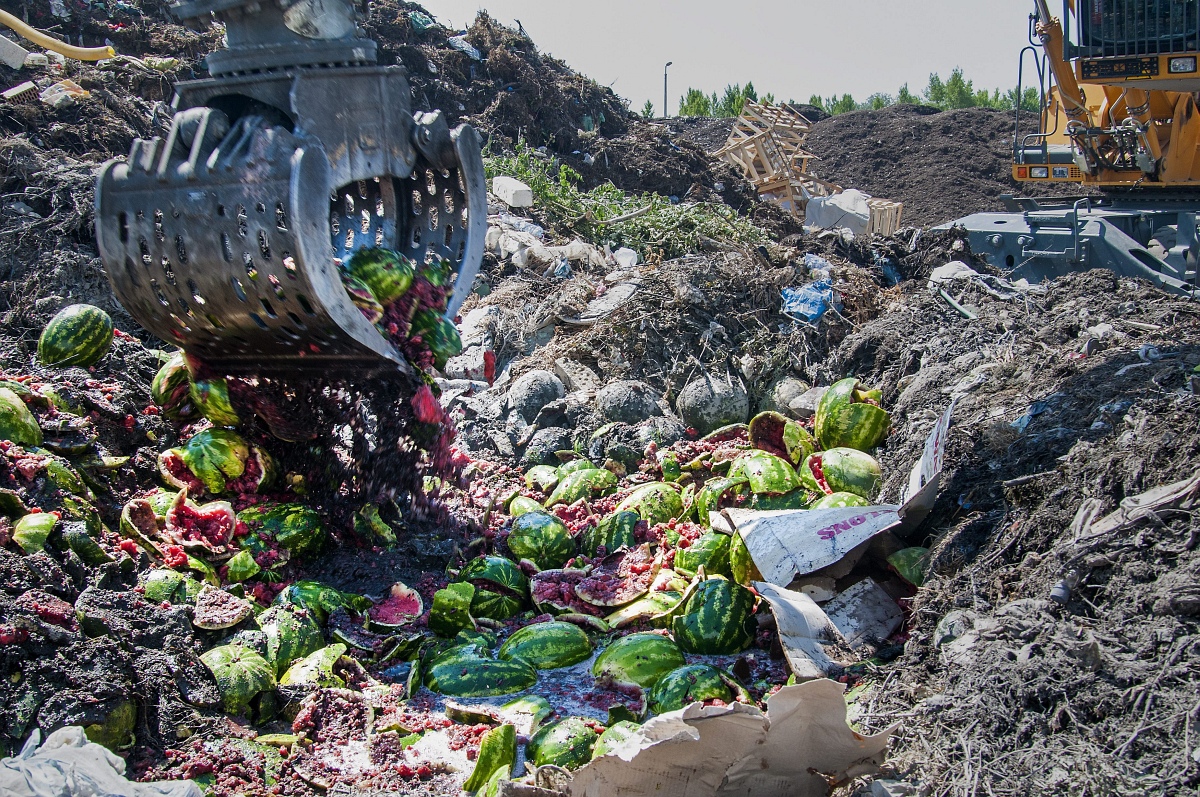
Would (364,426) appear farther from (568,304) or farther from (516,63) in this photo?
(516,63)

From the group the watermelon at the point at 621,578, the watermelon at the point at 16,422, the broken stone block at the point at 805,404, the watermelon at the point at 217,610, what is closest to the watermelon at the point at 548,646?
the watermelon at the point at 621,578

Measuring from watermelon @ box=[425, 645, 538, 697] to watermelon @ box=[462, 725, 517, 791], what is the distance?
48 centimetres

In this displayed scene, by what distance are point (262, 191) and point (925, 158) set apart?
2118 centimetres

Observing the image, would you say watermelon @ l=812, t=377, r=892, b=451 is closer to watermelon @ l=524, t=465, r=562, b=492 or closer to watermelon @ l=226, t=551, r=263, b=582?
watermelon @ l=524, t=465, r=562, b=492

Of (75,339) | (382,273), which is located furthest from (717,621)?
(75,339)

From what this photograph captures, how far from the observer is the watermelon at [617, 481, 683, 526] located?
5.05 metres

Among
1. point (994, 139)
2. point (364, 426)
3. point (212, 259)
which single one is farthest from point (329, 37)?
point (994, 139)

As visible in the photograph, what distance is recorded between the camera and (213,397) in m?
4.78

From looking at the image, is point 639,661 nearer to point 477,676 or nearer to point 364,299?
point 477,676

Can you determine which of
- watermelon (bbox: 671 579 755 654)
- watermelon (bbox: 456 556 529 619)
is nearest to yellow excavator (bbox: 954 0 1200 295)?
watermelon (bbox: 671 579 755 654)

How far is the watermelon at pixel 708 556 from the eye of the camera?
4348mm

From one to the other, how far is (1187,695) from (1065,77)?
26.3 feet

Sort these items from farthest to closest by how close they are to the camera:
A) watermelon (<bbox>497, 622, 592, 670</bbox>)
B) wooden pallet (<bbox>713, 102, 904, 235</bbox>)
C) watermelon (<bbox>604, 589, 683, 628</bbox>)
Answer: wooden pallet (<bbox>713, 102, 904, 235</bbox>) < watermelon (<bbox>604, 589, 683, 628</bbox>) < watermelon (<bbox>497, 622, 592, 670</bbox>)

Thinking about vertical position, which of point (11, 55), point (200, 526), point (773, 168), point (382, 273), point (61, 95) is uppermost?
point (11, 55)
